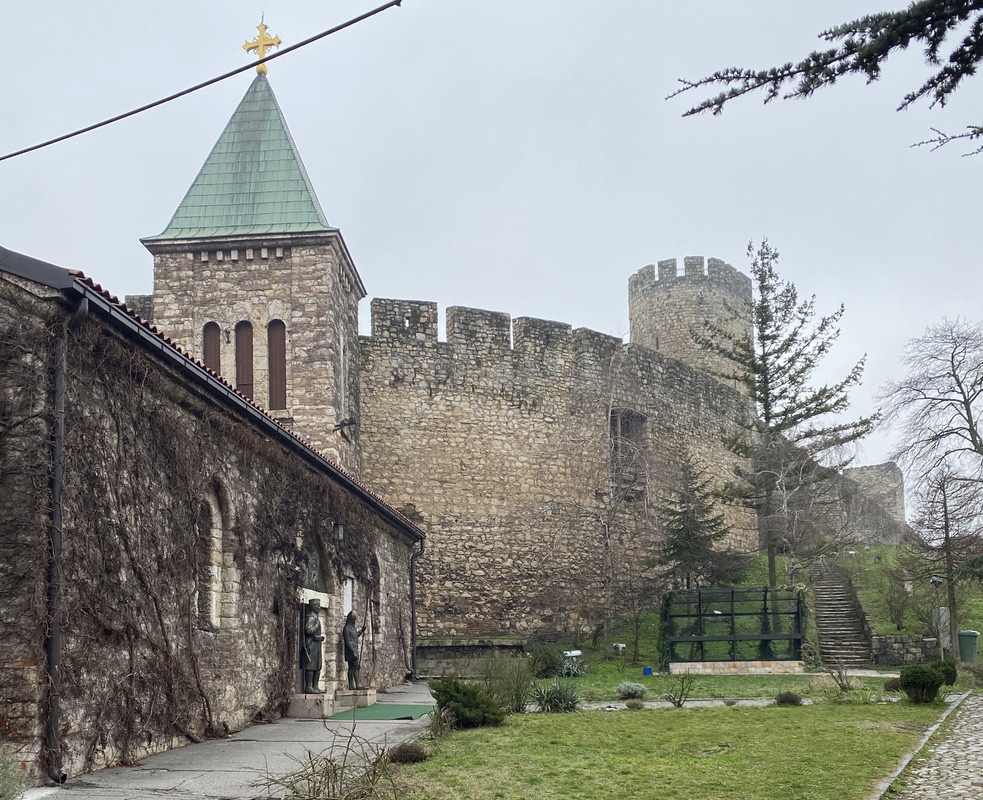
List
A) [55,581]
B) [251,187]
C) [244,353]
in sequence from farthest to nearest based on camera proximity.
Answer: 1. [251,187]
2. [244,353]
3. [55,581]

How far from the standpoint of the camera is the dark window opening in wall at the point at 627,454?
29047mm

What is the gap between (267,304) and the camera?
2306 centimetres

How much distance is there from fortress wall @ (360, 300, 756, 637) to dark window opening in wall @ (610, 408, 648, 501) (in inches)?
13.0

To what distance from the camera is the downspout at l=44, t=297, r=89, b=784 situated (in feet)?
26.4

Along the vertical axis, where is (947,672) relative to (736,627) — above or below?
below

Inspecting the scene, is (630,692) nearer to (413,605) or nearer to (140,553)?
(413,605)

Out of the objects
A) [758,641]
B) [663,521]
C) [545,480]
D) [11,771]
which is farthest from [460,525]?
[11,771]

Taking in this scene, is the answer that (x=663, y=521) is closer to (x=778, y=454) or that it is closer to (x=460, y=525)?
(x=778, y=454)

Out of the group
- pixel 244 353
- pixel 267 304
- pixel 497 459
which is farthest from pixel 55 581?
pixel 497 459

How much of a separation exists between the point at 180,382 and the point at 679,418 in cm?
2406

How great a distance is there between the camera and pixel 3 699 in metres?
7.92

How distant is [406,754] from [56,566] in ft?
11.0

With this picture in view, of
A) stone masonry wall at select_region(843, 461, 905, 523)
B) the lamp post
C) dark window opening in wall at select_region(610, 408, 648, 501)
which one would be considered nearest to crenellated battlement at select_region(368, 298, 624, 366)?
dark window opening in wall at select_region(610, 408, 648, 501)

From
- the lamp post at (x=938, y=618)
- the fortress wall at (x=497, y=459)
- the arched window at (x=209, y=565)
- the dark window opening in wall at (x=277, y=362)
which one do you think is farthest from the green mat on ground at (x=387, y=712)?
the lamp post at (x=938, y=618)
